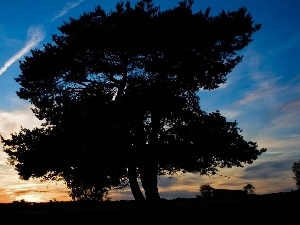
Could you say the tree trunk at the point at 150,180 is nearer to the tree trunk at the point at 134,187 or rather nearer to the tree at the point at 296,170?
the tree trunk at the point at 134,187

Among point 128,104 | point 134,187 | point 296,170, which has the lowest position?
point 134,187

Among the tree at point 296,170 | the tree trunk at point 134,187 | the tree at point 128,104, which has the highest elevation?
the tree at point 296,170

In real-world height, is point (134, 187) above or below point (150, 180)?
below

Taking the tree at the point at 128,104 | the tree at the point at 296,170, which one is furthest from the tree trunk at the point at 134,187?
the tree at the point at 296,170

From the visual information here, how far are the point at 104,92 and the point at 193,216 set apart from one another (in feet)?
30.3

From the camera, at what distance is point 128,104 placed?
65.1 feet

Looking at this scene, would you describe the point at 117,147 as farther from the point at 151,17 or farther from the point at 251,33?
the point at 251,33

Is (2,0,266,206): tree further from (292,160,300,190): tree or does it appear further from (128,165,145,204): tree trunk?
(292,160,300,190): tree

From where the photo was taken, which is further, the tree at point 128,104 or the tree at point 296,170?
the tree at point 296,170

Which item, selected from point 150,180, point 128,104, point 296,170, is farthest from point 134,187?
point 296,170

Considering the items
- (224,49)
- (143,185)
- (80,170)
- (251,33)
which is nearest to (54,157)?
(80,170)

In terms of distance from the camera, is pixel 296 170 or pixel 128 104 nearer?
pixel 128 104

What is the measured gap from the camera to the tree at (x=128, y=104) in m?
19.9

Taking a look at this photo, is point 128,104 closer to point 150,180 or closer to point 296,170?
A: point 150,180
